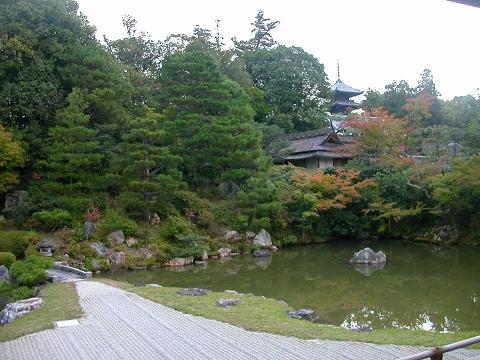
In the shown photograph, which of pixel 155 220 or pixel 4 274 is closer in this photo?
pixel 4 274

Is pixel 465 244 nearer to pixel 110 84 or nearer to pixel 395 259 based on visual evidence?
pixel 395 259

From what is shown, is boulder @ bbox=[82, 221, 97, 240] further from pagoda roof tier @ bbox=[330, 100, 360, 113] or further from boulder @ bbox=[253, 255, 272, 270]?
pagoda roof tier @ bbox=[330, 100, 360, 113]

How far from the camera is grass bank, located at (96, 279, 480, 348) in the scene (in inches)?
272

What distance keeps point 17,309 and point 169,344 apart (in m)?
4.13

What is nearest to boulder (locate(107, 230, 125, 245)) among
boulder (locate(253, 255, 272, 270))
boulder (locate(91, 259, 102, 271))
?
boulder (locate(91, 259, 102, 271))

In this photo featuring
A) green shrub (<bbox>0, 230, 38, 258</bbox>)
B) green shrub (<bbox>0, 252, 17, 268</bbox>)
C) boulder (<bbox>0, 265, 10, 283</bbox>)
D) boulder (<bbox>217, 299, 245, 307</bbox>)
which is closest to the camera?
boulder (<bbox>217, 299, 245, 307</bbox>)

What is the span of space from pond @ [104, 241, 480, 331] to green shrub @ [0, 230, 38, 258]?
3196mm

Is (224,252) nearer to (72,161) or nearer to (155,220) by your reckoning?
(155,220)

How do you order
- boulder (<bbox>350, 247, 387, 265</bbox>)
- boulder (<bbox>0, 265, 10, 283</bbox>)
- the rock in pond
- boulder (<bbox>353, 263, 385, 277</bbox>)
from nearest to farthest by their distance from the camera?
the rock in pond < boulder (<bbox>0, 265, 10, 283</bbox>) < boulder (<bbox>353, 263, 385, 277</bbox>) < boulder (<bbox>350, 247, 387, 265</bbox>)

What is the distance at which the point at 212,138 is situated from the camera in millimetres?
20766

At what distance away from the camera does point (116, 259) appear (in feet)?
53.7

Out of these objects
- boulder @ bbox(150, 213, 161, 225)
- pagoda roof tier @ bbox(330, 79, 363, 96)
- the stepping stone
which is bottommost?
the stepping stone

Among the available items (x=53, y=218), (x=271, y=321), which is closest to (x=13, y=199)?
(x=53, y=218)

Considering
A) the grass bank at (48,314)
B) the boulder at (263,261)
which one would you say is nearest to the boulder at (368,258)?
the boulder at (263,261)
